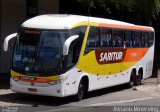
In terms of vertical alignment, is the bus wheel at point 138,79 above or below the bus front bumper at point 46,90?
below

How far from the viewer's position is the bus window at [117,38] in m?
20.8

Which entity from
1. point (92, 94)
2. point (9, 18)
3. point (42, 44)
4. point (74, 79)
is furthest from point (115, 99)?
point (9, 18)

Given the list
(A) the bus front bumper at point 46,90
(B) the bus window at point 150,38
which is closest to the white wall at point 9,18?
(B) the bus window at point 150,38

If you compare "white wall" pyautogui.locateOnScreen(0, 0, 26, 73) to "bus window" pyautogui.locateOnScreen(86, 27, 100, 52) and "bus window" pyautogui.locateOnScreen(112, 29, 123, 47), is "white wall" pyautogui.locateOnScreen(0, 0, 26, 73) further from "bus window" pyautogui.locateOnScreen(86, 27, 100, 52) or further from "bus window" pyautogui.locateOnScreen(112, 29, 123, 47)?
"bus window" pyautogui.locateOnScreen(86, 27, 100, 52)

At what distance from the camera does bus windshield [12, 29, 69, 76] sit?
16484 mm

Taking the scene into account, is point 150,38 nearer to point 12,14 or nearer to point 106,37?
point 106,37

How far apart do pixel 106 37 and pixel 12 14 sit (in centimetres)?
726

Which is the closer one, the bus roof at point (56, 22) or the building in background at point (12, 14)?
the bus roof at point (56, 22)

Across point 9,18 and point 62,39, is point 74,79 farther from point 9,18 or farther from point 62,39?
point 9,18

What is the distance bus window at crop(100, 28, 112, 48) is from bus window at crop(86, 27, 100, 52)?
46cm

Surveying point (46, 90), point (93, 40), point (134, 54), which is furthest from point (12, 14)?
point (46, 90)

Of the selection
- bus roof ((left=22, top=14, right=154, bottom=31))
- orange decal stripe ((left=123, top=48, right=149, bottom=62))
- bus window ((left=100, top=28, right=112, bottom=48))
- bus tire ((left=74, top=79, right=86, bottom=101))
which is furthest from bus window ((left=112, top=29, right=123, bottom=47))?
bus tire ((left=74, top=79, right=86, bottom=101))

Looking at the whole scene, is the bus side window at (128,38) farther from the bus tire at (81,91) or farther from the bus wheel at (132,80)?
the bus tire at (81,91)

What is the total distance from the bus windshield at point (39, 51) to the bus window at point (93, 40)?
1593 mm
